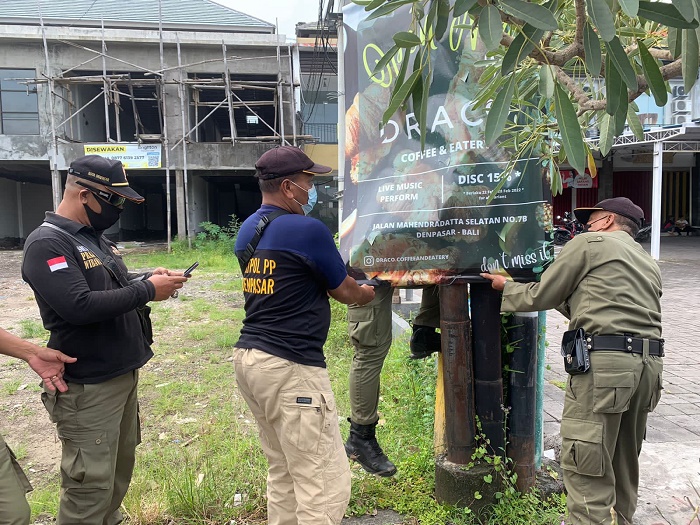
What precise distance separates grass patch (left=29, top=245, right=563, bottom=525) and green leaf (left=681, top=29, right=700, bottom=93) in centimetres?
210

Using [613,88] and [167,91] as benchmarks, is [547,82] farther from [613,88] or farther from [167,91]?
[167,91]

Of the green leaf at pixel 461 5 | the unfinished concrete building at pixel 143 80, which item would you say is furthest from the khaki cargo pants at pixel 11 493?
the unfinished concrete building at pixel 143 80

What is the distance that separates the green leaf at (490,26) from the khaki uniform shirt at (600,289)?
1484mm

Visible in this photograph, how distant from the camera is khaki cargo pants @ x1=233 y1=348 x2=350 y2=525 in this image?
2.06m

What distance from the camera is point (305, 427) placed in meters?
2.05

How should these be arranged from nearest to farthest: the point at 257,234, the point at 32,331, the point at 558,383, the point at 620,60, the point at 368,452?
the point at 620,60 → the point at 257,234 → the point at 368,452 → the point at 558,383 → the point at 32,331

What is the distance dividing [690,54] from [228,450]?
3.27 metres

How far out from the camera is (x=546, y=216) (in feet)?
8.14

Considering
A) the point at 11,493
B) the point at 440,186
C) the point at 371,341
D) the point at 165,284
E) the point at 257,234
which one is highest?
the point at 440,186

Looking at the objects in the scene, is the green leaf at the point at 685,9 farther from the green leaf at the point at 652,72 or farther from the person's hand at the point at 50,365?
the person's hand at the point at 50,365

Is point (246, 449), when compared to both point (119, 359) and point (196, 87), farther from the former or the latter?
point (196, 87)

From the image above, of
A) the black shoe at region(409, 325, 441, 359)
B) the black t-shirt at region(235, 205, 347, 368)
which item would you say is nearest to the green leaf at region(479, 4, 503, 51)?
the black t-shirt at region(235, 205, 347, 368)

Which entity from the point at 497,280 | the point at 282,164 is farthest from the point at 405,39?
the point at 497,280

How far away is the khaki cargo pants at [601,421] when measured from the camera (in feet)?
7.48
